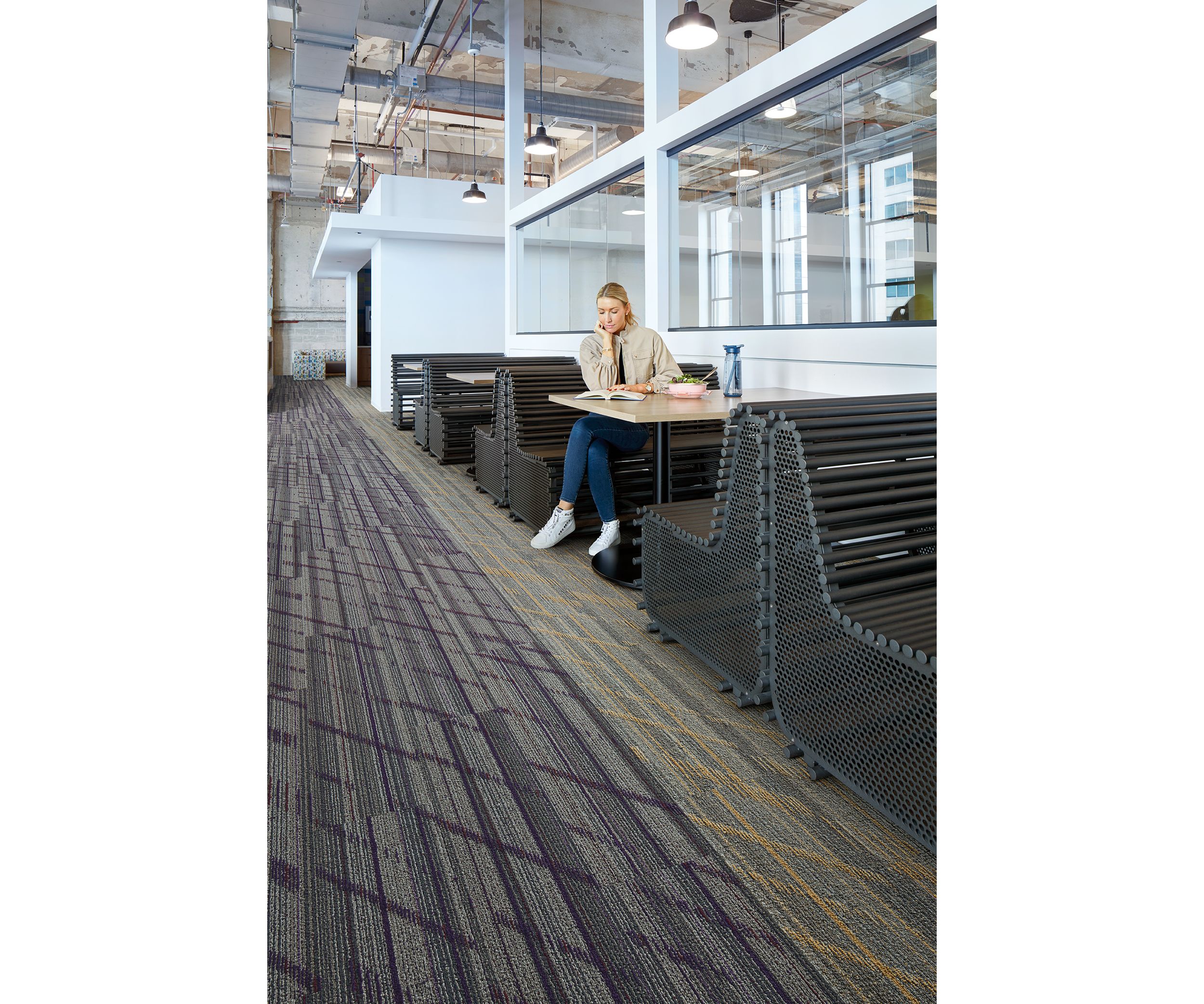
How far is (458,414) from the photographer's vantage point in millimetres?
7051

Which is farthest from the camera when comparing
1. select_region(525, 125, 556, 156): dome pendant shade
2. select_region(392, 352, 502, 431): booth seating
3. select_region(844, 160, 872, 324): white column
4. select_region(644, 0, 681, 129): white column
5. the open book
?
select_region(392, 352, 502, 431): booth seating

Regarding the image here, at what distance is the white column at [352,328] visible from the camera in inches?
675

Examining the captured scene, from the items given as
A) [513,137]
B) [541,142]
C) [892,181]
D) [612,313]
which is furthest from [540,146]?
[892,181]

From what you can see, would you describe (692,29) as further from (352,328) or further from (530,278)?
(352,328)

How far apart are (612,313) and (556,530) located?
3.63 feet

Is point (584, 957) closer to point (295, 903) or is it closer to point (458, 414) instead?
point (295, 903)

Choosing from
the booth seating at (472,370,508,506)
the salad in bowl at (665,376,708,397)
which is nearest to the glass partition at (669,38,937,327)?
the salad in bowl at (665,376,708,397)

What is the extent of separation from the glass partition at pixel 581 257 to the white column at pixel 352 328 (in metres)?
8.82

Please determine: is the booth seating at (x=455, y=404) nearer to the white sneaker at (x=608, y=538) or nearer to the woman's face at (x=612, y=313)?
the woman's face at (x=612, y=313)

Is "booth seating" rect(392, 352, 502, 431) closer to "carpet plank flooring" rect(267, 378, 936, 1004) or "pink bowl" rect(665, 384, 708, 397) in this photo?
"pink bowl" rect(665, 384, 708, 397)

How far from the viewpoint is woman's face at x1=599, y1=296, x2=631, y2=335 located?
13.4 ft

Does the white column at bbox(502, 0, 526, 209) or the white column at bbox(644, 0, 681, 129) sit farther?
the white column at bbox(502, 0, 526, 209)

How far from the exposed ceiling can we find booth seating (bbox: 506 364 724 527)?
329 centimetres
